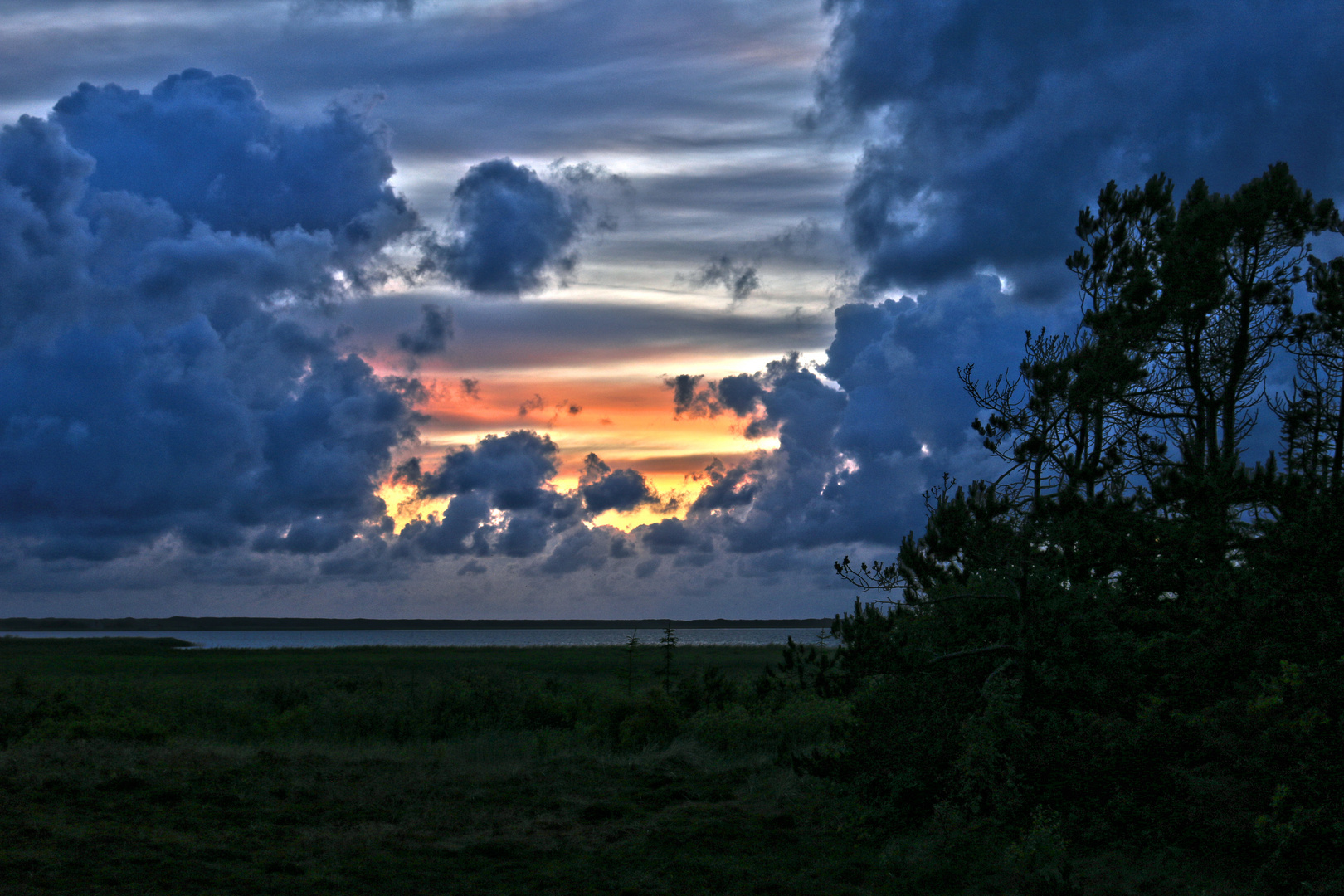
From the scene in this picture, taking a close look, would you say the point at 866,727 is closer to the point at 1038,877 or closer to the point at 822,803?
the point at 822,803

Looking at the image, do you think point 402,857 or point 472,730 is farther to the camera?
point 472,730

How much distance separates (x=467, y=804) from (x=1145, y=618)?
10.1 m

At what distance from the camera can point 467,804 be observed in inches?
567

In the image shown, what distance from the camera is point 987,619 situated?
13.1 metres

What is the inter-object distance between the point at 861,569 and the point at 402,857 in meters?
6.95

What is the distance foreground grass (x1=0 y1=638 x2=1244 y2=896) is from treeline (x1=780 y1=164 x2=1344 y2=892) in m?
0.69

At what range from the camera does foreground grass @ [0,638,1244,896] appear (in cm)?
1023

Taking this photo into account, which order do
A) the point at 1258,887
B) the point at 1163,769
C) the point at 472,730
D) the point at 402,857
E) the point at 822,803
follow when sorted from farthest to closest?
the point at 472,730 < the point at 822,803 < the point at 402,857 < the point at 1163,769 < the point at 1258,887

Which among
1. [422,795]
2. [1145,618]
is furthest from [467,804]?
[1145,618]

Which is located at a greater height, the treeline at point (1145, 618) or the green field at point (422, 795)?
the treeline at point (1145, 618)

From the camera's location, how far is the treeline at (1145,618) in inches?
354

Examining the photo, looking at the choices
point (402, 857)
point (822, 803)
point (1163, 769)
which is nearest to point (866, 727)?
point (822, 803)

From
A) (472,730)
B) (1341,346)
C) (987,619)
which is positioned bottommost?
(472,730)

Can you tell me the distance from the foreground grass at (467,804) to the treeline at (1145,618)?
0.69 metres
